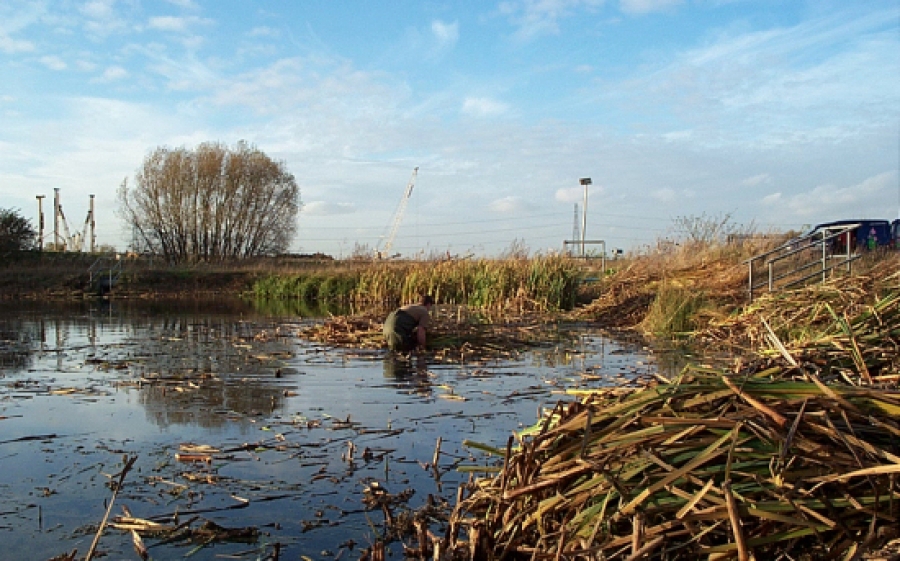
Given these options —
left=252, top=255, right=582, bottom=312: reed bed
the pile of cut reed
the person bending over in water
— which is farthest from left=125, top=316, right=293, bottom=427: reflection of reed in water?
left=252, top=255, right=582, bottom=312: reed bed

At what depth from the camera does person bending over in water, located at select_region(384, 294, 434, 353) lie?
42.9 ft

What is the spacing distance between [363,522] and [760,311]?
1080 cm

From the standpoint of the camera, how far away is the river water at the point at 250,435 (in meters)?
4.60

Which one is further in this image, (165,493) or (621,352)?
(621,352)

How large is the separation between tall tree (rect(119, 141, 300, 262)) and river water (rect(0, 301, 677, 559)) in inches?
1442

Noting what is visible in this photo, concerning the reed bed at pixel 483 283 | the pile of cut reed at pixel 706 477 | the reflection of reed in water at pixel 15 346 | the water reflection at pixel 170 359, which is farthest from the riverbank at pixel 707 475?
the reed bed at pixel 483 283

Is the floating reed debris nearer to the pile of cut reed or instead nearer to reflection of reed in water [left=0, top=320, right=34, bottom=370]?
the pile of cut reed

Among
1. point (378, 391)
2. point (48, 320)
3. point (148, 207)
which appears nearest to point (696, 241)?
point (378, 391)

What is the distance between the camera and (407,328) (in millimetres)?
13141

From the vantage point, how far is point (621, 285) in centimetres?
2153

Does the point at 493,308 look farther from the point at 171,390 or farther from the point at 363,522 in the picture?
the point at 363,522

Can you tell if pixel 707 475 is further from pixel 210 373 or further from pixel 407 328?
pixel 407 328

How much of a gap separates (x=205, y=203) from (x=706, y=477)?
49551 millimetres

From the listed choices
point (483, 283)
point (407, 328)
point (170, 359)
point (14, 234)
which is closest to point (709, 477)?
point (407, 328)
